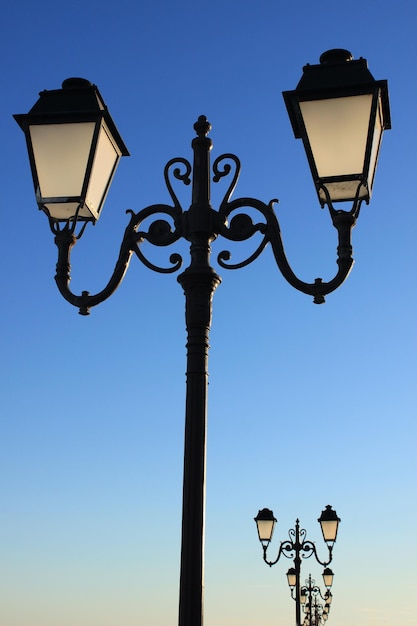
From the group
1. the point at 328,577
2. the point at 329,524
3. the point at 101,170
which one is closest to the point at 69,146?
the point at 101,170

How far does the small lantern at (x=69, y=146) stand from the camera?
5551 mm

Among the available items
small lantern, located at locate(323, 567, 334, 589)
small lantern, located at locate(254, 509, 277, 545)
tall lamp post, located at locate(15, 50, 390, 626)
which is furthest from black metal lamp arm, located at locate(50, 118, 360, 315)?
small lantern, located at locate(323, 567, 334, 589)

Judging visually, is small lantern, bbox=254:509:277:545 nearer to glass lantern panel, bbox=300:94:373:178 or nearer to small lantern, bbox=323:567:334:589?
small lantern, bbox=323:567:334:589

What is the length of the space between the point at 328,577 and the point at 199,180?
884 inches

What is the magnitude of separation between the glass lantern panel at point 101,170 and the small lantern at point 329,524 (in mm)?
13906

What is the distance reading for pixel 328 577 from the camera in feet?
86.6

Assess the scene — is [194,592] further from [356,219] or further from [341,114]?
[341,114]

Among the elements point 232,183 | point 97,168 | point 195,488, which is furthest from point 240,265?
point 195,488

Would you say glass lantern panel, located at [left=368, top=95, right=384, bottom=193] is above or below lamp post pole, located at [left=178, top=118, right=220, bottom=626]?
above

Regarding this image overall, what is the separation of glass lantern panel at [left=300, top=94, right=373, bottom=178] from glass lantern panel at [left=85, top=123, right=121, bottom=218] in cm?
118

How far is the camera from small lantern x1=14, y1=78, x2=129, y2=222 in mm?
5551

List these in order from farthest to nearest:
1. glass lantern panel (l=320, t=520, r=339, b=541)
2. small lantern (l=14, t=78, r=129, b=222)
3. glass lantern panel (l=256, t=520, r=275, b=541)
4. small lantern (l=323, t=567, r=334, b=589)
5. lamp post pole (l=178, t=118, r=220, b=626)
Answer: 1. small lantern (l=323, t=567, r=334, b=589)
2. glass lantern panel (l=320, t=520, r=339, b=541)
3. glass lantern panel (l=256, t=520, r=275, b=541)
4. small lantern (l=14, t=78, r=129, b=222)
5. lamp post pole (l=178, t=118, r=220, b=626)

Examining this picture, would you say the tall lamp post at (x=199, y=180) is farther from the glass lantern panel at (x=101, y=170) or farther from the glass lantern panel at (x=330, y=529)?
the glass lantern panel at (x=330, y=529)

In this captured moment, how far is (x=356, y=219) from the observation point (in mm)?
5582
